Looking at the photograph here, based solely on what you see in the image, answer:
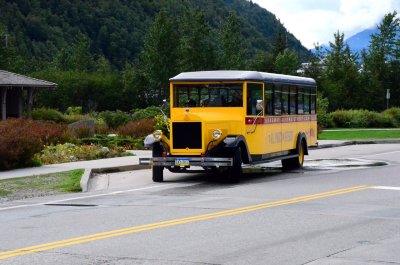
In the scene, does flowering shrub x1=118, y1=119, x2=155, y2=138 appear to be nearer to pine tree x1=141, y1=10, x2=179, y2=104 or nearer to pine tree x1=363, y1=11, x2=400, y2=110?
pine tree x1=141, y1=10, x2=179, y2=104

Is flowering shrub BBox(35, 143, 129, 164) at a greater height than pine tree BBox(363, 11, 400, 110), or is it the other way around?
pine tree BBox(363, 11, 400, 110)

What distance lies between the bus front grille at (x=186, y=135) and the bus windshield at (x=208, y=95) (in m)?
1.59

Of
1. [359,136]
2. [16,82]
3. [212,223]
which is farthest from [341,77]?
[212,223]

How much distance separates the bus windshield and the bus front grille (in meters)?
1.59

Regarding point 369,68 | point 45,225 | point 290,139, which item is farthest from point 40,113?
point 369,68

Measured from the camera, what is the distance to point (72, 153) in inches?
998

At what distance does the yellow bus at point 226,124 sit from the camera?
1869cm

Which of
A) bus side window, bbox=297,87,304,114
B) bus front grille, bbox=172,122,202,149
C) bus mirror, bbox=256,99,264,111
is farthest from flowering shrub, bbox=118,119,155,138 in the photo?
bus front grille, bbox=172,122,202,149

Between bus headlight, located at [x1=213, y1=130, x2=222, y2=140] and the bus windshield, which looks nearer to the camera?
bus headlight, located at [x1=213, y1=130, x2=222, y2=140]

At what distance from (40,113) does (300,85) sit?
27.2m

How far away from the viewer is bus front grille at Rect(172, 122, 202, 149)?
1867 centimetres

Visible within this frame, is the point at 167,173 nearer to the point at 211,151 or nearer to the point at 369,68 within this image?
the point at 211,151

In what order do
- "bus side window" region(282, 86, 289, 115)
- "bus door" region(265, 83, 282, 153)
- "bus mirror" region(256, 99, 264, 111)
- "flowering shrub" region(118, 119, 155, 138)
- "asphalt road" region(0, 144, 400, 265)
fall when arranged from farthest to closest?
"flowering shrub" region(118, 119, 155, 138), "bus side window" region(282, 86, 289, 115), "bus door" region(265, 83, 282, 153), "bus mirror" region(256, 99, 264, 111), "asphalt road" region(0, 144, 400, 265)

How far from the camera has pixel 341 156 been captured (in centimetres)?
2808
